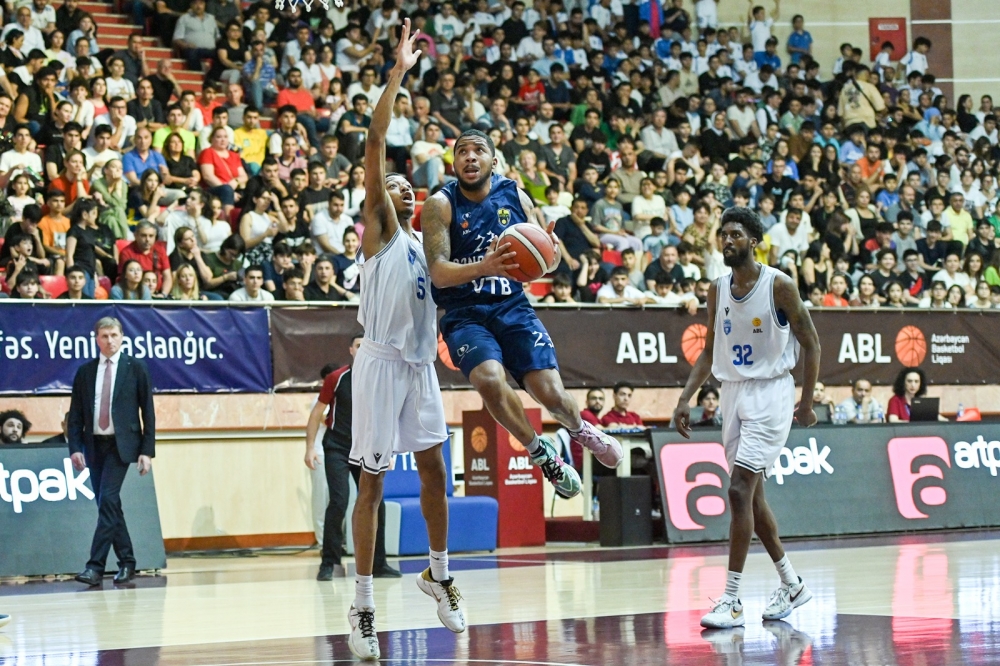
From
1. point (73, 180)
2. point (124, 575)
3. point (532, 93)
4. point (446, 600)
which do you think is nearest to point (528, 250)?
point (446, 600)

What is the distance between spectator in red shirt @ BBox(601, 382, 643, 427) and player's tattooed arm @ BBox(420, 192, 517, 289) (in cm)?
917

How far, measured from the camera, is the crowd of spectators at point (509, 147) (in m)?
16.2

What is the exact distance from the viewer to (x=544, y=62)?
23.0 metres

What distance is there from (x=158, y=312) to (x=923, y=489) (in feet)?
29.5

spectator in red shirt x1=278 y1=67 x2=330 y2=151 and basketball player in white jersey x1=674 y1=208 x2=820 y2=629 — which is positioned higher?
spectator in red shirt x1=278 y1=67 x2=330 y2=151

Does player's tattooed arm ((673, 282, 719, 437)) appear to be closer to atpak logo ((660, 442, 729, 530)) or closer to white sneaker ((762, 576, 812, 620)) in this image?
white sneaker ((762, 576, 812, 620))

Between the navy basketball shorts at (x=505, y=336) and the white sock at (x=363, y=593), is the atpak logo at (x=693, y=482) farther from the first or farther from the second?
the white sock at (x=363, y=593)

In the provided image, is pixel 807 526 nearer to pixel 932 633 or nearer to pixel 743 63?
pixel 932 633

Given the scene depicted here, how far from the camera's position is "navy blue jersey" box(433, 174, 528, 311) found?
773 cm

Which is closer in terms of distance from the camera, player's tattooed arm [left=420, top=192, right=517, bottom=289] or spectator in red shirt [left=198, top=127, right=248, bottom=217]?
player's tattooed arm [left=420, top=192, right=517, bottom=289]

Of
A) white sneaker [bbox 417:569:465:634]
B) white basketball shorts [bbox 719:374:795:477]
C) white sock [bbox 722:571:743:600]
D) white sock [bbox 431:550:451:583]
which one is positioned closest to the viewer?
white sneaker [bbox 417:569:465:634]

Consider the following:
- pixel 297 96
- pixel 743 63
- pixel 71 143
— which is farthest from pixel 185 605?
pixel 743 63

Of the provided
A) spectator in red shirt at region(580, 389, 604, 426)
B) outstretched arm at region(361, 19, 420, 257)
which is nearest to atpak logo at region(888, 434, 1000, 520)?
spectator in red shirt at region(580, 389, 604, 426)

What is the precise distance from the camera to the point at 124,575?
1244 cm
